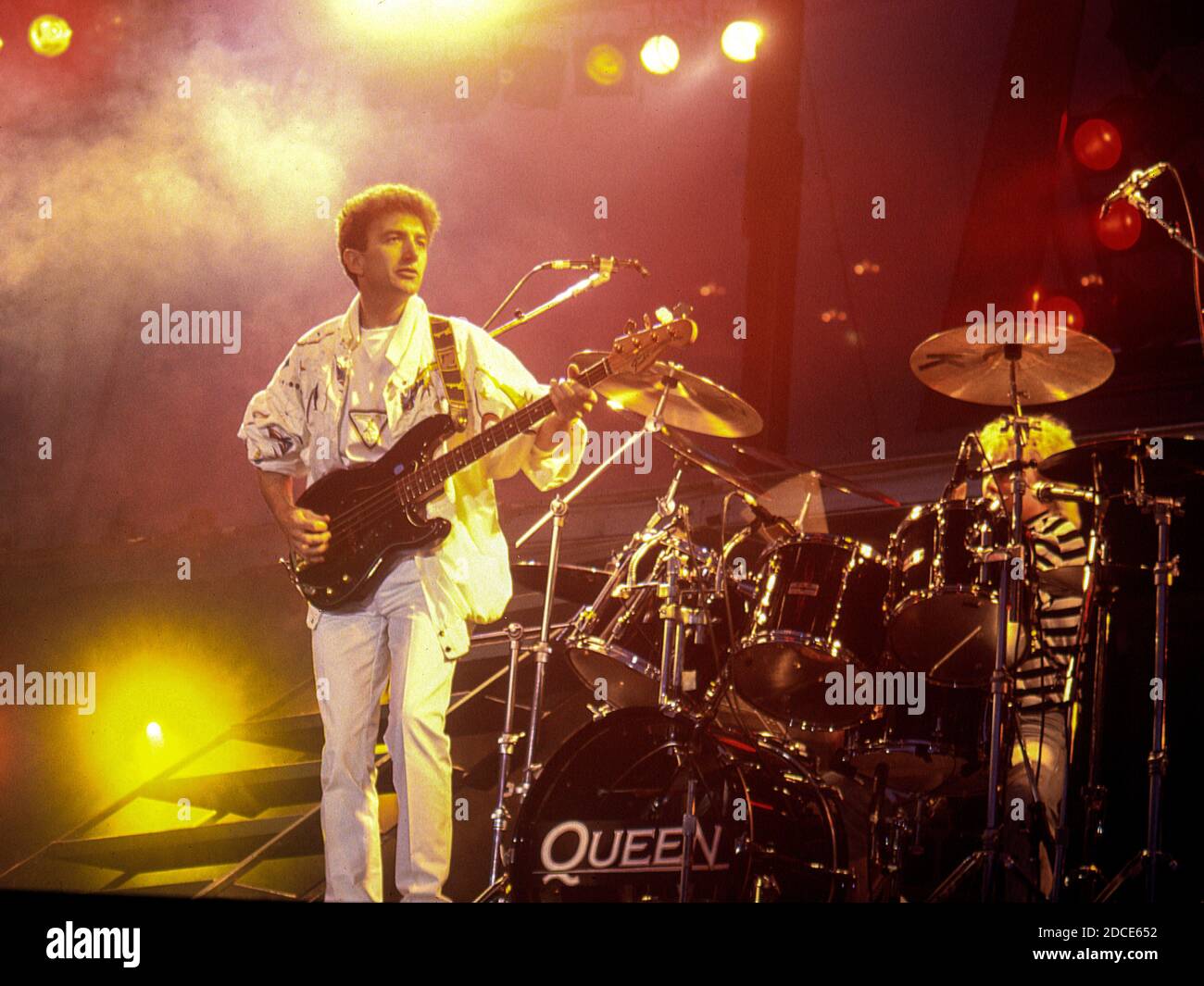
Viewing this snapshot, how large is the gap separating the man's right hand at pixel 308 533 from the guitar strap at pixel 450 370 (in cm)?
49

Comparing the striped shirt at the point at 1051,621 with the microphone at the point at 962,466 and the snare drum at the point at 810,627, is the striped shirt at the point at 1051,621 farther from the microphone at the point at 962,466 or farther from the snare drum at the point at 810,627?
the snare drum at the point at 810,627

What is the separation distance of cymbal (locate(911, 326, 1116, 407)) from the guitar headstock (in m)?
1.07

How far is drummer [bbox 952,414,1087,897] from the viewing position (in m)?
4.11

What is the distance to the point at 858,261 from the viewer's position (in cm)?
649

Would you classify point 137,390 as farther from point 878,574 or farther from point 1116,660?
point 1116,660

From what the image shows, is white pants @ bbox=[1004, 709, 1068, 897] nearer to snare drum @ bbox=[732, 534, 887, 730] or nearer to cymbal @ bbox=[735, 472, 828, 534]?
snare drum @ bbox=[732, 534, 887, 730]

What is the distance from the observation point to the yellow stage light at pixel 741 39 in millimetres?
5957

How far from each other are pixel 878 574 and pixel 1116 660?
157 centimetres

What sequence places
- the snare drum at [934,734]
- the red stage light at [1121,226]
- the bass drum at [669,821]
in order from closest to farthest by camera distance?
1. the bass drum at [669,821]
2. the snare drum at [934,734]
3. the red stage light at [1121,226]

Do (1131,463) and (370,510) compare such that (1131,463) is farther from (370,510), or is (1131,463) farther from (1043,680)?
(370,510)

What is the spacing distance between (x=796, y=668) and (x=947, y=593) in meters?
0.55

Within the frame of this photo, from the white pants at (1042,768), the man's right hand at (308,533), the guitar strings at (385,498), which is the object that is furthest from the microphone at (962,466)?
the man's right hand at (308,533)
